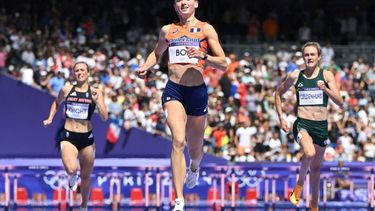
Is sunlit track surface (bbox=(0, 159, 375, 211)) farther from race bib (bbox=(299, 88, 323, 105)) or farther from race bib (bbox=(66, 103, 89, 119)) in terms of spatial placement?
race bib (bbox=(299, 88, 323, 105))

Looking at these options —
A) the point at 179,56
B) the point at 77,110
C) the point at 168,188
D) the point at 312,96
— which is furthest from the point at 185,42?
the point at 168,188

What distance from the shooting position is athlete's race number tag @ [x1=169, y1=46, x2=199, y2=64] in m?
12.2

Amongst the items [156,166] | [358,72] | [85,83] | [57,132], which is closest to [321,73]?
[85,83]

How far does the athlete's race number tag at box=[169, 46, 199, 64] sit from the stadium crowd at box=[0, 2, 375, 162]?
1006 centimetres

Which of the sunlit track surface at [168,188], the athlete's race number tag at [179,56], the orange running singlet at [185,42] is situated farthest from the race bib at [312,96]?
the sunlit track surface at [168,188]

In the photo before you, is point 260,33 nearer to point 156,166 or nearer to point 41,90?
point 41,90

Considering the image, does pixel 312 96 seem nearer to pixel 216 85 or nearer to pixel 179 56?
pixel 179 56

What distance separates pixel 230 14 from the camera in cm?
3114

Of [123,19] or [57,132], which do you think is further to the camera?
[123,19]

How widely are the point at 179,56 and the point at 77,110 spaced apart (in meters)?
3.56

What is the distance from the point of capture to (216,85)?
25.0 m

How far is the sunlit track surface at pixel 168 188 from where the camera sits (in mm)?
20125

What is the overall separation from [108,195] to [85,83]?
5.99 meters

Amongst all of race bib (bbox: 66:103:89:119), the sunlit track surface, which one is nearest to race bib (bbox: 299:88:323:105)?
race bib (bbox: 66:103:89:119)
